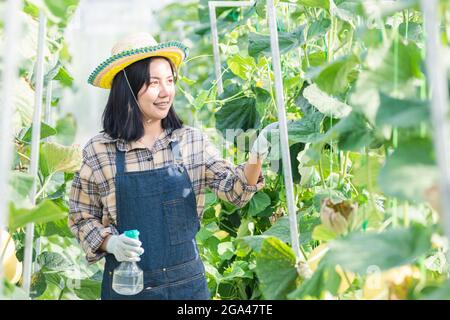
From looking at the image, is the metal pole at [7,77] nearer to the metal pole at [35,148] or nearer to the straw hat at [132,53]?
the metal pole at [35,148]

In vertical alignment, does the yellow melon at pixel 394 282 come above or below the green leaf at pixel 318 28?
below

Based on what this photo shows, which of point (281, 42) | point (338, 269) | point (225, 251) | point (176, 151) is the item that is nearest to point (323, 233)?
point (338, 269)

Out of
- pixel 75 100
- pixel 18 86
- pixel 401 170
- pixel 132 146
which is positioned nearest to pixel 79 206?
pixel 132 146

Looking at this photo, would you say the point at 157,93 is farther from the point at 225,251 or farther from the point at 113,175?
the point at 225,251

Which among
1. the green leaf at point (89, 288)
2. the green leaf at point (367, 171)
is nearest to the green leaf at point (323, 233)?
the green leaf at point (367, 171)

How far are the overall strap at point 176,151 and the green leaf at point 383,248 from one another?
77 centimetres

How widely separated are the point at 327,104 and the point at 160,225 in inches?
17.5

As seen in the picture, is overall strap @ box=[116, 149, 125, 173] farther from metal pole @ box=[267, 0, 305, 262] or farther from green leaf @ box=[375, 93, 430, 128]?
green leaf @ box=[375, 93, 430, 128]

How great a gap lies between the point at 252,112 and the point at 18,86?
84cm

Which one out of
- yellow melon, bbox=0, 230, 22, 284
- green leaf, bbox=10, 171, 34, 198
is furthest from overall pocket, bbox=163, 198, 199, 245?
green leaf, bbox=10, 171, 34, 198

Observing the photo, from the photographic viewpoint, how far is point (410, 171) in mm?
1045

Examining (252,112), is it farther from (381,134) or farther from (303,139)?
(381,134)

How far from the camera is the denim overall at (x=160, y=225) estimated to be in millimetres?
1777

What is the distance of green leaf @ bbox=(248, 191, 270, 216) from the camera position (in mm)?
2330
